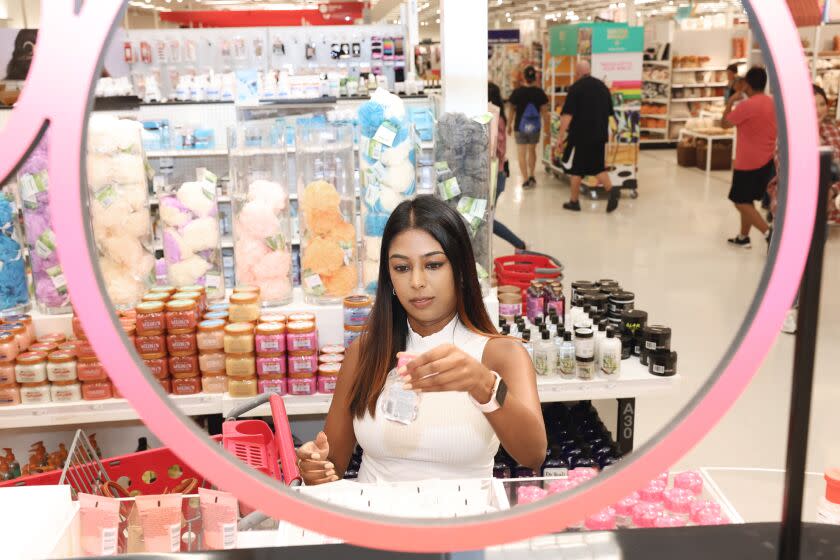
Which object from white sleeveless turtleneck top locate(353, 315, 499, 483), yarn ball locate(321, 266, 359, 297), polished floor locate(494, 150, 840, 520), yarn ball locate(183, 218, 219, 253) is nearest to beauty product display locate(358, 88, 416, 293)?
yarn ball locate(321, 266, 359, 297)

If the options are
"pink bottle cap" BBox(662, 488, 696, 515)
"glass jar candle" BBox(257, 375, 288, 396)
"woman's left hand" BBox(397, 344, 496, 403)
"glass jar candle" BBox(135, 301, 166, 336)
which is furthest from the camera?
"glass jar candle" BBox(257, 375, 288, 396)

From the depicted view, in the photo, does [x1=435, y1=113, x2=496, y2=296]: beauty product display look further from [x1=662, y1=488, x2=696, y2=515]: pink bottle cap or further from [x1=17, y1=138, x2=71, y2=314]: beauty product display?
[x1=662, y1=488, x2=696, y2=515]: pink bottle cap

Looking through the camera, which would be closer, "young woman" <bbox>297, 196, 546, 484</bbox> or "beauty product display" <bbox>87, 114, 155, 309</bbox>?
"young woman" <bbox>297, 196, 546, 484</bbox>

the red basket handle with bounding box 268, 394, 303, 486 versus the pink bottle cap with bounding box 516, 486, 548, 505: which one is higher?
the pink bottle cap with bounding box 516, 486, 548, 505

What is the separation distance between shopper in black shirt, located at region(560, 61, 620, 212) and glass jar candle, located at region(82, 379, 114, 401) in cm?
805

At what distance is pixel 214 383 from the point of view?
3.11 m

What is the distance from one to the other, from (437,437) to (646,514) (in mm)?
698

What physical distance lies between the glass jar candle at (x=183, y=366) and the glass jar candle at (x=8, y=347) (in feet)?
1.84

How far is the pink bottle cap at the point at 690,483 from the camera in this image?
1.72m

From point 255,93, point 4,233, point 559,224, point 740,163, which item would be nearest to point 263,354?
point 4,233

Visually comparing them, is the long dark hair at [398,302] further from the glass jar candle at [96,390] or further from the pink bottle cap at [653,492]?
the glass jar candle at [96,390]

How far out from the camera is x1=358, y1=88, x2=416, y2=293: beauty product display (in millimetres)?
3213

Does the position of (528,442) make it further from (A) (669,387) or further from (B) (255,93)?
(B) (255,93)

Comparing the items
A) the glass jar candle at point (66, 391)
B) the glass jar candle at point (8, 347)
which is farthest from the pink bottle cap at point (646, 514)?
the glass jar candle at point (8, 347)
